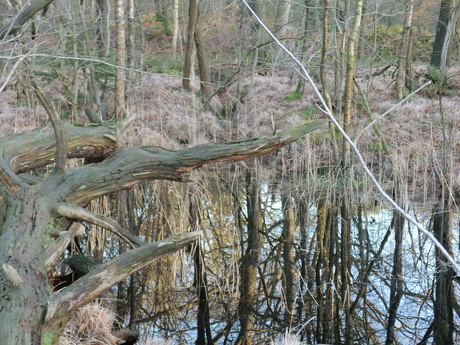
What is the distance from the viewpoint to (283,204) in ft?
24.0

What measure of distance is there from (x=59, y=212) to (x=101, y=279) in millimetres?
857

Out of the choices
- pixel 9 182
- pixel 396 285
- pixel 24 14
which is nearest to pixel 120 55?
pixel 24 14

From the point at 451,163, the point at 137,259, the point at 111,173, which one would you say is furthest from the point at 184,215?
the point at 451,163

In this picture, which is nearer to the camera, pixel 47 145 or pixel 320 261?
pixel 47 145

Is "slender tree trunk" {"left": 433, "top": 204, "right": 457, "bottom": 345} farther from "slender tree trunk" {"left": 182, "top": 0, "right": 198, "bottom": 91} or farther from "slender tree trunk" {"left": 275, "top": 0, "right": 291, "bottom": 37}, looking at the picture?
"slender tree trunk" {"left": 182, "top": 0, "right": 198, "bottom": 91}

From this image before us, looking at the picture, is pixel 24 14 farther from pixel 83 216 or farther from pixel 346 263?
pixel 346 263

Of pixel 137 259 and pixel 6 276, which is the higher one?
pixel 137 259

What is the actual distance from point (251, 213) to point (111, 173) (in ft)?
9.44

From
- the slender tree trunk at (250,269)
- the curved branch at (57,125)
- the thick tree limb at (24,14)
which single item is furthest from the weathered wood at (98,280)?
the thick tree limb at (24,14)

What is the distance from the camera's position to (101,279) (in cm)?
313

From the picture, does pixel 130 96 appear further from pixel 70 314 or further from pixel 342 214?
pixel 70 314

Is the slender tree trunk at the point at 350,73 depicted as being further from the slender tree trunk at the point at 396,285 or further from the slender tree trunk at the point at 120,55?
the slender tree trunk at the point at 120,55

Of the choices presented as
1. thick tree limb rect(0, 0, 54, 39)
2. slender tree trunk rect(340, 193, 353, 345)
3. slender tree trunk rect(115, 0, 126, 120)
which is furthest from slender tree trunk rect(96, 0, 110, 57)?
slender tree trunk rect(340, 193, 353, 345)

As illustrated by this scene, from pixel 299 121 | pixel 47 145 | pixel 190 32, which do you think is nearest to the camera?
pixel 47 145
